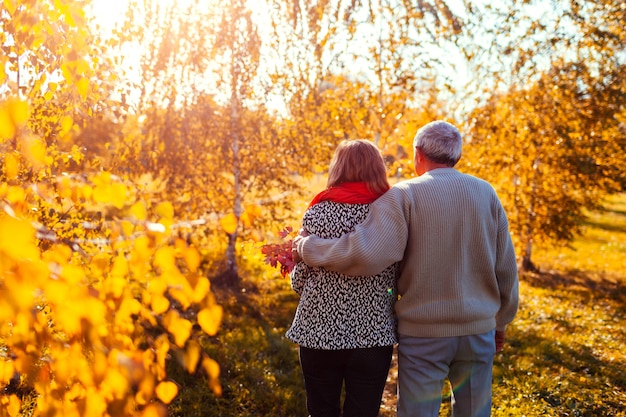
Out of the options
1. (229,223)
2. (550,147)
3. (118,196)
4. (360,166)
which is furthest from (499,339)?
(550,147)

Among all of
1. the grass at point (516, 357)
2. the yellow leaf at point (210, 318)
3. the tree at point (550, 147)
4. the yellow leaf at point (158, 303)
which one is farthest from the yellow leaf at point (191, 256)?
the tree at point (550, 147)

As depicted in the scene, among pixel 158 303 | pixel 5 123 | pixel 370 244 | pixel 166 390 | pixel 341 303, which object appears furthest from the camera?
pixel 341 303

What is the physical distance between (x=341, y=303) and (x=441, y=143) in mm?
965

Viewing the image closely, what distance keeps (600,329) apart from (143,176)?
285 inches

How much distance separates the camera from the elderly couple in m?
2.76

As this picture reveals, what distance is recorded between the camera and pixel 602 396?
534 cm

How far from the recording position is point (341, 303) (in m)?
2.79

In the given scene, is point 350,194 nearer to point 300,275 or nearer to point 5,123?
point 300,275

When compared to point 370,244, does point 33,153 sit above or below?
above

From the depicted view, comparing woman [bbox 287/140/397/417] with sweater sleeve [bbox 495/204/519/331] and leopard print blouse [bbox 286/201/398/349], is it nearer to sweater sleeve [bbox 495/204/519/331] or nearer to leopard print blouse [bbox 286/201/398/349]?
leopard print blouse [bbox 286/201/398/349]

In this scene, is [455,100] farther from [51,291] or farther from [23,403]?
[51,291]

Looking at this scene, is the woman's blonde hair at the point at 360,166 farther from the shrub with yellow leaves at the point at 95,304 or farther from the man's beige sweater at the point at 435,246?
the shrub with yellow leaves at the point at 95,304

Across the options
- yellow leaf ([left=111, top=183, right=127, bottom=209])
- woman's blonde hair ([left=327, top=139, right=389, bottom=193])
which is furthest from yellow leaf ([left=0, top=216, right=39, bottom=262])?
woman's blonde hair ([left=327, top=139, right=389, bottom=193])

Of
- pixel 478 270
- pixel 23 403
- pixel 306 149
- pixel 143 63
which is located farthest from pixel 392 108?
pixel 23 403
